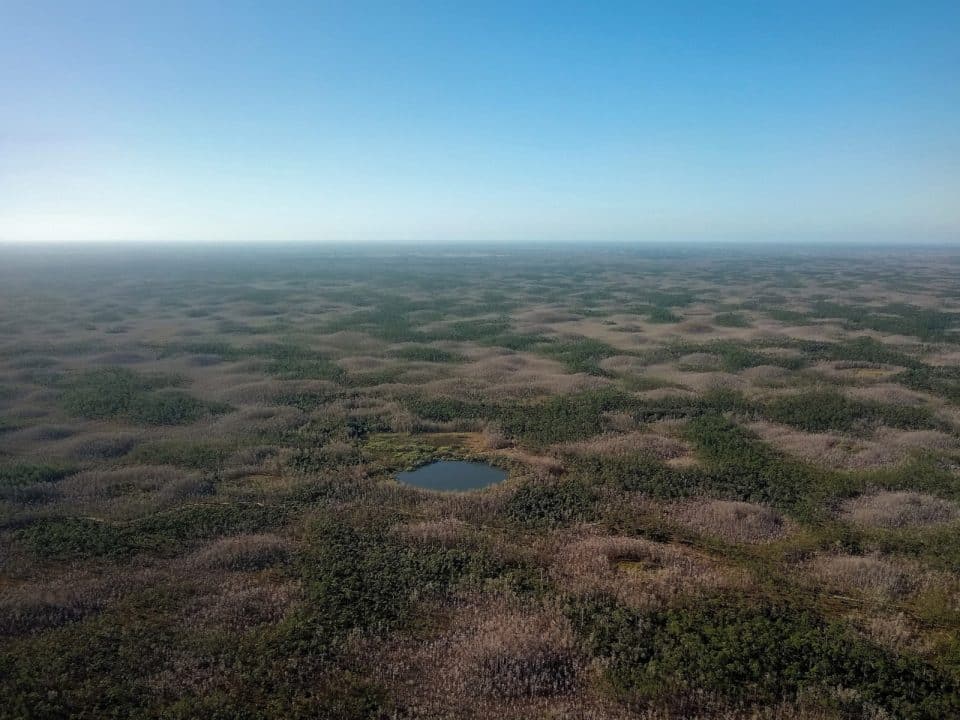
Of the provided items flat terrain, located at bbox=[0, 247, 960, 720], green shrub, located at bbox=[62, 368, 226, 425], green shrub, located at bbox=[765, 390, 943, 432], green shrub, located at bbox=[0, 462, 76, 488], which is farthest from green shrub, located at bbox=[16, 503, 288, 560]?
green shrub, located at bbox=[765, 390, 943, 432]

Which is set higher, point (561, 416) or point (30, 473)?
point (30, 473)

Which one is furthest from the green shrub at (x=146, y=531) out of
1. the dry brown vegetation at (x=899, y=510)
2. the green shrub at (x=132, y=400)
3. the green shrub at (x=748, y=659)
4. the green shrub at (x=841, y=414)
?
the green shrub at (x=841, y=414)

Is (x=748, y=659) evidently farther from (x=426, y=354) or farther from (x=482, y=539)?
(x=426, y=354)

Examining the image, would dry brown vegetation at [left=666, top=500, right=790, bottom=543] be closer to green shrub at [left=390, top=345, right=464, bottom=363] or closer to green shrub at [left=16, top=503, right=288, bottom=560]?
green shrub at [left=16, top=503, right=288, bottom=560]

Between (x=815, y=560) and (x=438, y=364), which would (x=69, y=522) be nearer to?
(x=815, y=560)

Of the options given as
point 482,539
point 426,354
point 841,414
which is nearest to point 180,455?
point 482,539
